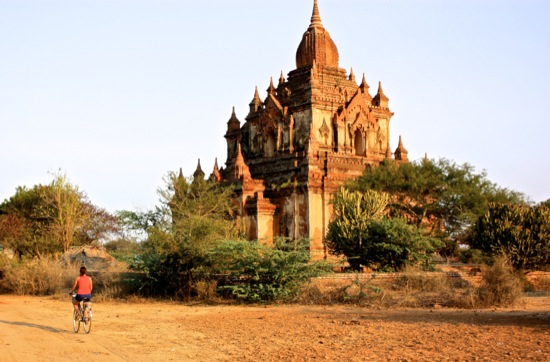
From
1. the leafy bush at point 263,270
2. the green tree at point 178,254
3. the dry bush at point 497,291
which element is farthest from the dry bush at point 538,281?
the green tree at point 178,254

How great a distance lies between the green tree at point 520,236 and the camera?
23688 millimetres

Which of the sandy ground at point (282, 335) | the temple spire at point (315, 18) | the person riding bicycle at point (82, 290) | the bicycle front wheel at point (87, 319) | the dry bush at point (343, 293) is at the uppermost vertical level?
the temple spire at point (315, 18)

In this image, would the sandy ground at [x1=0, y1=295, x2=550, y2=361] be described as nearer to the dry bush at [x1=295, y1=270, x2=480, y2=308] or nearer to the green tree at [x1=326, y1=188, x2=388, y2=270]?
the dry bush at [x1=295, y1=270, x2=480, y2=308]

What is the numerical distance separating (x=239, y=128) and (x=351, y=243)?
17.4 metres

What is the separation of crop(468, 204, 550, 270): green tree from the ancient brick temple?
28.4ft

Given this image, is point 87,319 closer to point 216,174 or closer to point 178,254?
point 178,254

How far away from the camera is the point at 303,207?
32344mm

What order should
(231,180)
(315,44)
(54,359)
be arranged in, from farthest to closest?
(315,44) → (231,180) → (54,359)

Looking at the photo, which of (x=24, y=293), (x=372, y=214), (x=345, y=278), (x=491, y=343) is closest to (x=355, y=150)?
(x=372, y=214)

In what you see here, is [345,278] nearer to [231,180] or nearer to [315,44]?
[231,180]

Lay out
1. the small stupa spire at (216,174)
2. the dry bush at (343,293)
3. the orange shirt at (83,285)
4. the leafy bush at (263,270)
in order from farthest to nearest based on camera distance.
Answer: the small stupa spire at (216,174) < the leafy bush at (263,270) < the dry bush at (343,293) < the orange shirt at (83,285)

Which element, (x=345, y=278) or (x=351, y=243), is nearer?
(x=345, y=278)

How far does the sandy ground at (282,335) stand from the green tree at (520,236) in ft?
17.1

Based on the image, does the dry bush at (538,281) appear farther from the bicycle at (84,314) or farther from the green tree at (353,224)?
the bicycle at (84,314)
